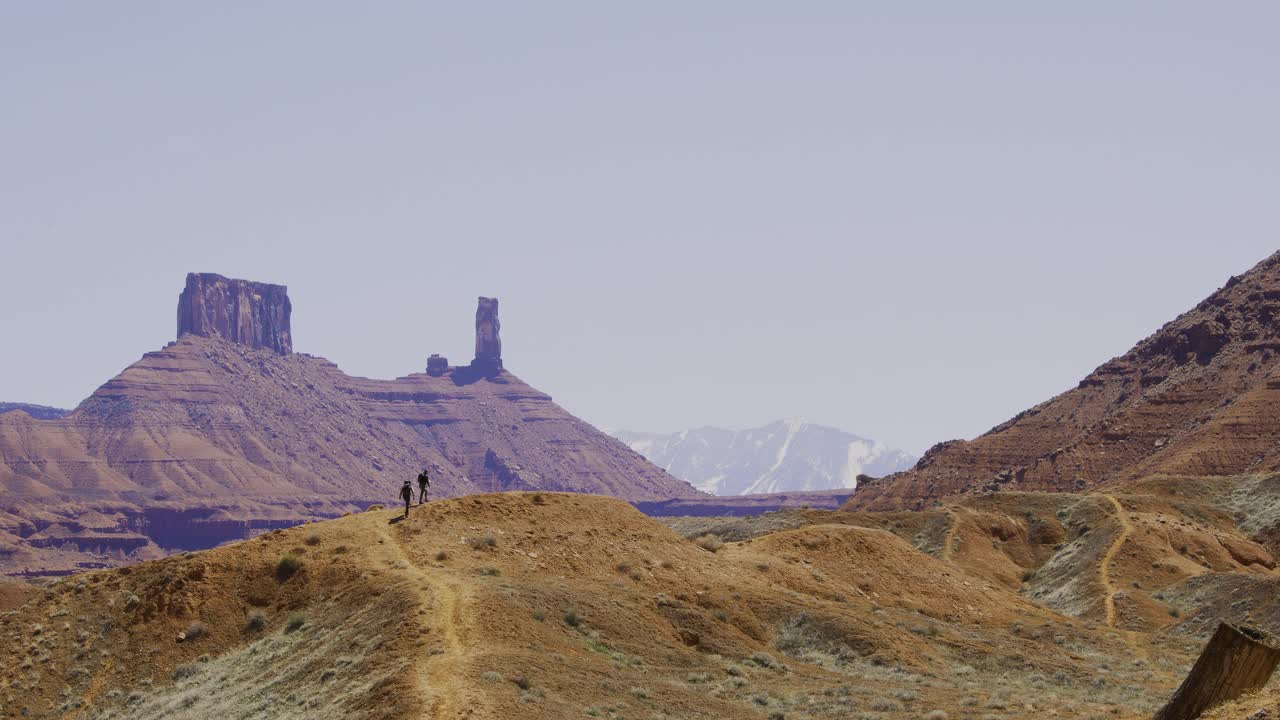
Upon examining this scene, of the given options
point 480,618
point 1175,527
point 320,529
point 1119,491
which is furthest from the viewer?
point 1119,491

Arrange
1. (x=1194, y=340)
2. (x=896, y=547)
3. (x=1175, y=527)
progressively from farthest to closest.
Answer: (x=1194, y=340)
(x=1175, y=527)
(x=896, y=547)

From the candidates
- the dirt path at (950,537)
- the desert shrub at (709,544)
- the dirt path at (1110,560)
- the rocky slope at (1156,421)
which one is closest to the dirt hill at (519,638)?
the desert shrub at (709,544)

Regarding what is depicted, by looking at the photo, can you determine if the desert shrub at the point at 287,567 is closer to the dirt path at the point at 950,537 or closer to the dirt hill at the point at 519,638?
the dirt hill at the point at 519,638

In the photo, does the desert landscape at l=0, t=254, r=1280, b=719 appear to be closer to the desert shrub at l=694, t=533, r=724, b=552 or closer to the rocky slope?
the desert shrub at l=694, t=533, r=724, b=552

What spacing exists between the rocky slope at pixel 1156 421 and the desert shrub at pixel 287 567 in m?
87.5

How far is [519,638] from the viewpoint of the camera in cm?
3434

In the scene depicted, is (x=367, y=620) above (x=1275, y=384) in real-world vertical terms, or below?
below

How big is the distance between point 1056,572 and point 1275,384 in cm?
5960

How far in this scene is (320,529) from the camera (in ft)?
145

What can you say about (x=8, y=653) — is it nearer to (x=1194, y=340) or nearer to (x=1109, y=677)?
(x=1109, y=677)

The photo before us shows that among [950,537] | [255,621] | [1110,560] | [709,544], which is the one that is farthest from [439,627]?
[950,537]

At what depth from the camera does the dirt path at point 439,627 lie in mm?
28141

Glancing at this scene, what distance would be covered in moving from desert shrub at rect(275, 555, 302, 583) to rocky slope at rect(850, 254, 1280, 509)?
3443 inches

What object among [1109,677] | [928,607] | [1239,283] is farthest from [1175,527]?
[1239,283]
